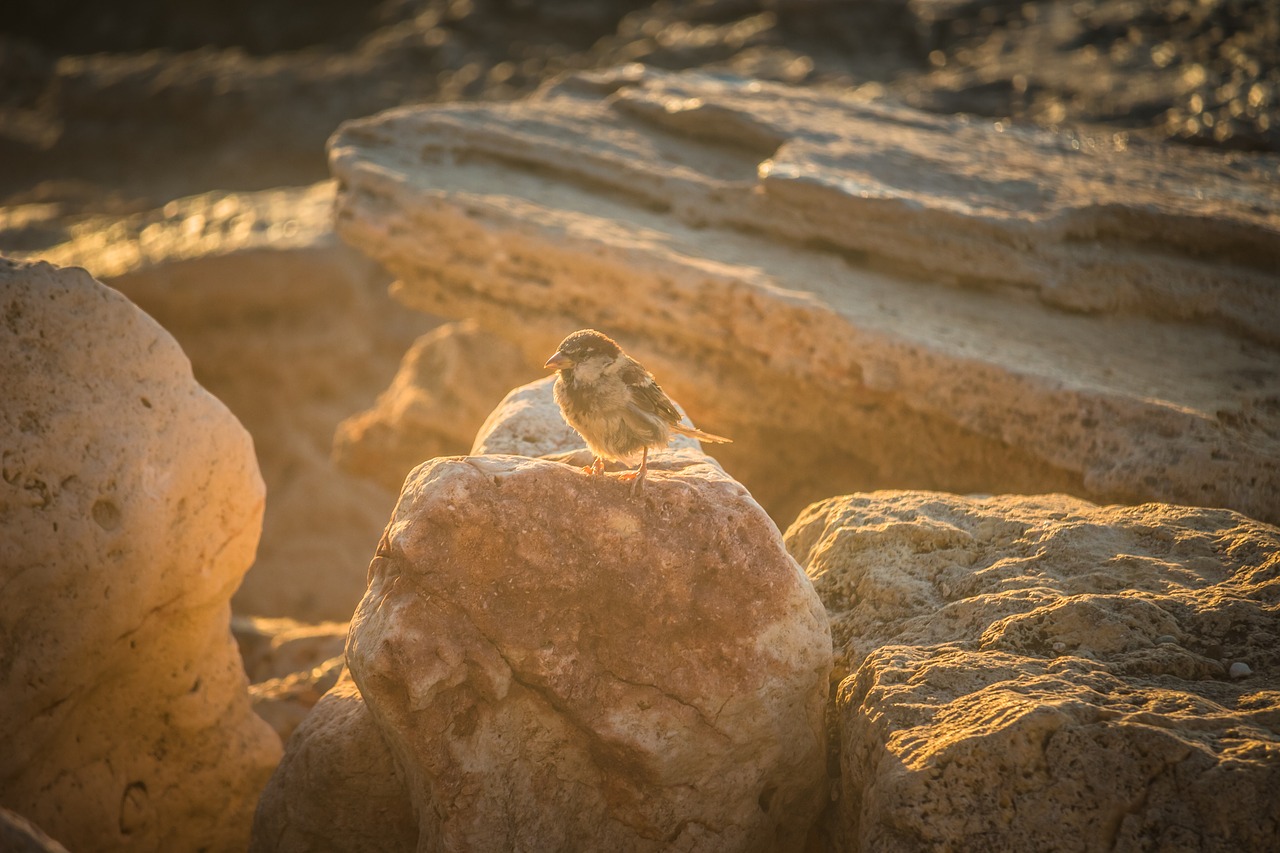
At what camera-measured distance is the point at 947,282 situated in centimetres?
642

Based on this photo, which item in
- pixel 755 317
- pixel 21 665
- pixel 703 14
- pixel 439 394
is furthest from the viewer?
pixel 703 14

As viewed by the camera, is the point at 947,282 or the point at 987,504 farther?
the point at 947,282

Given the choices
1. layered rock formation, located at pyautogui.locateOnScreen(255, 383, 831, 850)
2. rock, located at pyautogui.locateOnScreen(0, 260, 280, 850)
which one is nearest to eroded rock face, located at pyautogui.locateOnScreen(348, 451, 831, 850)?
layered rock formation, located at pyautogui.locateOnScreen(255, 383, 831, 850)

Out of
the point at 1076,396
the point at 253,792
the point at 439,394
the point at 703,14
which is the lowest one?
the point at 253,792

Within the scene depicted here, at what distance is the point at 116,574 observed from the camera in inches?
165

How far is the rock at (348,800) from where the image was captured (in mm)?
4055

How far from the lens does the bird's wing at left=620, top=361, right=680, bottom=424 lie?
3949mm

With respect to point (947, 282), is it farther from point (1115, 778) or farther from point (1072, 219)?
point (1115, 778)

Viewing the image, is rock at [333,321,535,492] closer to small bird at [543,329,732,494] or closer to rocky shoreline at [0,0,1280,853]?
→ rocky shoreline at [0,0,1280,853]

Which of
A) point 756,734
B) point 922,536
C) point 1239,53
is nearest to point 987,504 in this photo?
point 922,536

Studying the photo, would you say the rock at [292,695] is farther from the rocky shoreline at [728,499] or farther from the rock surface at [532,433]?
the rock surface at [532,433]

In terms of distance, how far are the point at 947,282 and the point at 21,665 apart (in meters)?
5.27

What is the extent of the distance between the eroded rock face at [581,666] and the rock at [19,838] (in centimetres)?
105

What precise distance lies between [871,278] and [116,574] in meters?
4.50
